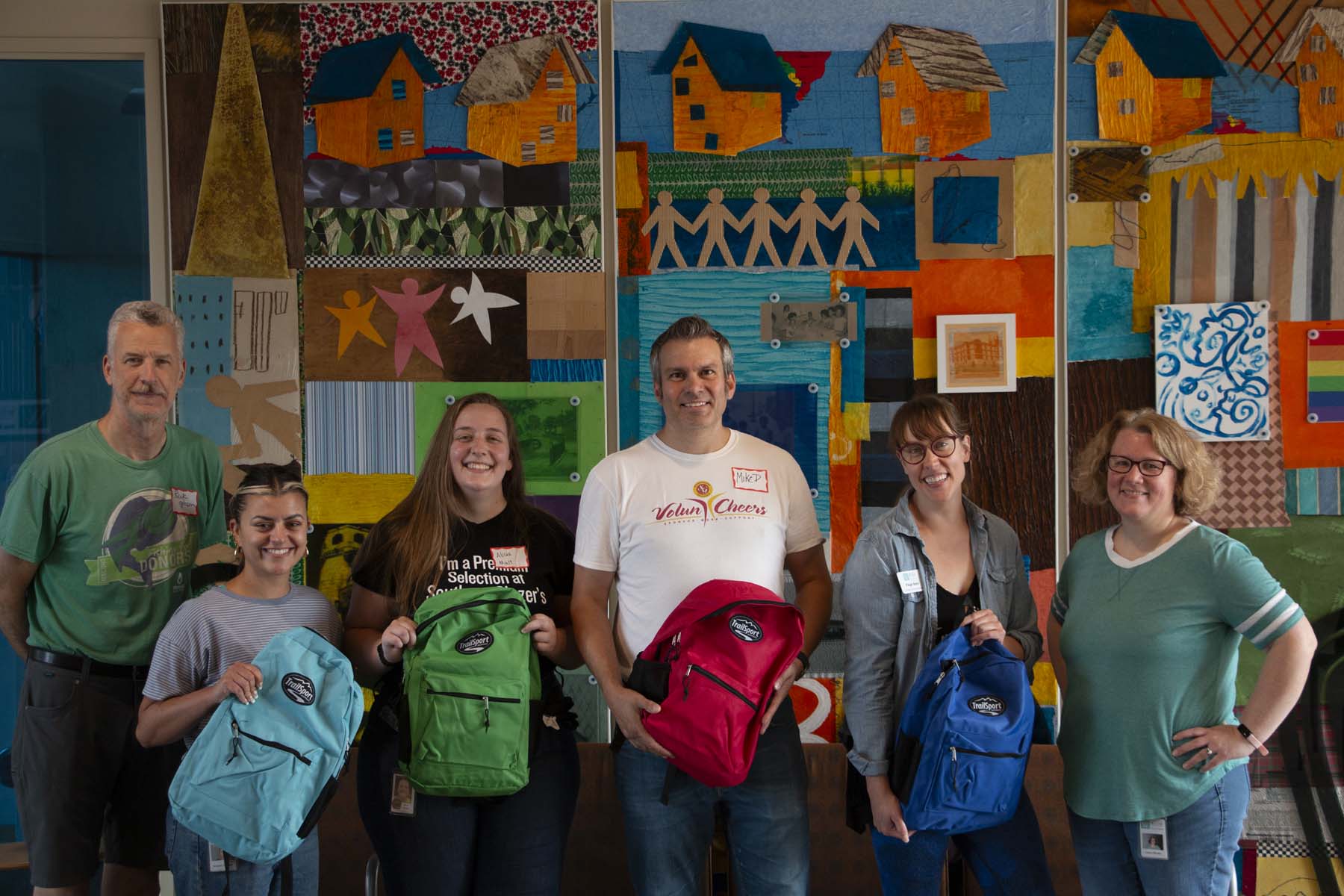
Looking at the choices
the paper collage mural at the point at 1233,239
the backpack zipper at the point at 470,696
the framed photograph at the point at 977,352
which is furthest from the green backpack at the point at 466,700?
the paper collage mural at the point at 1233,239

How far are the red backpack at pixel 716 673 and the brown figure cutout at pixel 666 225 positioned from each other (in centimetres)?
142

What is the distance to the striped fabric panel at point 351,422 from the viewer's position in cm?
309

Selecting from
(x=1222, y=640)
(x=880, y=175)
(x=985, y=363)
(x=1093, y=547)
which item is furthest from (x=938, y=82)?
(x=1222, y=640)

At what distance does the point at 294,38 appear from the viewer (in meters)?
3.07

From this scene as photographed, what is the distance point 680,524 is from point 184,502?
125 cm

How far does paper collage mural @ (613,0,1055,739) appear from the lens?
9.89 ft

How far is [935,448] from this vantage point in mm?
2016

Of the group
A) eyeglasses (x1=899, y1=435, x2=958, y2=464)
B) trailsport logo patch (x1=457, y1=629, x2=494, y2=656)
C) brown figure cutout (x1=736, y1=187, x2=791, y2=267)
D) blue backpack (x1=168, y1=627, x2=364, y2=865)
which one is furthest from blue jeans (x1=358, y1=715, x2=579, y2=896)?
brown figure cutout (x1=736, y1=187, x2=791, y2=267)

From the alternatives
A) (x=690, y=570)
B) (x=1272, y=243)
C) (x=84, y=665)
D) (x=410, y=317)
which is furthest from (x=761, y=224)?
(x=84, y=665)

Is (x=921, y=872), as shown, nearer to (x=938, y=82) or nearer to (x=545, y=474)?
(x=545, y=474)

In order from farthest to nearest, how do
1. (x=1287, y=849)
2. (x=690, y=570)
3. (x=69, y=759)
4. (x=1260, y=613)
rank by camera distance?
1. (x=1287, y=849)
2. (x=69, y=759)
3. (x=690, y=570)
4. (x=1260, y=613)

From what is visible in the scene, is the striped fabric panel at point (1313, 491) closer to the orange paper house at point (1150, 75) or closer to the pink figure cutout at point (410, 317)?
the orange paper house at point (1150, 75)

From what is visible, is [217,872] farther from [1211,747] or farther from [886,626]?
[1211,747]

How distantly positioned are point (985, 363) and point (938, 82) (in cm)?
91
